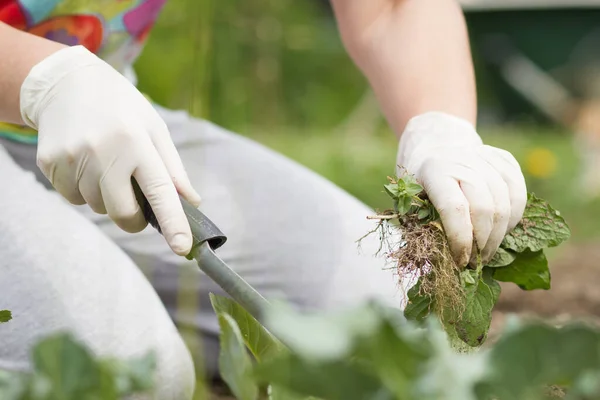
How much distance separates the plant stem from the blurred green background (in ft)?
4.09

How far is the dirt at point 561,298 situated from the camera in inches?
79.3

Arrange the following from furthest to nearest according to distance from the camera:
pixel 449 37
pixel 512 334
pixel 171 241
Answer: pixel 449 37 < pixel 171 241 < pixel 512 334

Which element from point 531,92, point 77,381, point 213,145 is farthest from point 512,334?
point 531,92

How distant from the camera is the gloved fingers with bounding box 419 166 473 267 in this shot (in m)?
0.98

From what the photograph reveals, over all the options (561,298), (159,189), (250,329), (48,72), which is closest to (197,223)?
(159,189)

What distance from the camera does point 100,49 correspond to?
1424 millimetres

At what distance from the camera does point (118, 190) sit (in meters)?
0.97

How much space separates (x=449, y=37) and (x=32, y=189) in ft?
2.56

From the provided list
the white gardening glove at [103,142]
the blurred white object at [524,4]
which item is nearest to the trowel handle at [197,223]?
the white gardening glove at [103,142]

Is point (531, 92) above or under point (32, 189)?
under

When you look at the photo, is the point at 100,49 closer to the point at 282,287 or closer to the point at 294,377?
the point at 282,287

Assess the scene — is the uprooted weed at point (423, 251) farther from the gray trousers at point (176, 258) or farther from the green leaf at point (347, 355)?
the green leaf at point (347, 355)

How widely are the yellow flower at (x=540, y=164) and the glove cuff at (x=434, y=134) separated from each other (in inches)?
91.0

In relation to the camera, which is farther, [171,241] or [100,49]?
[100,49]
